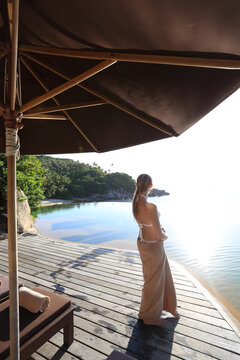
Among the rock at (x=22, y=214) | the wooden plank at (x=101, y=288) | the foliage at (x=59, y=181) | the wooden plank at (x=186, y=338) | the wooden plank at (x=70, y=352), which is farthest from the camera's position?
the foliage at (x=59, y=181)

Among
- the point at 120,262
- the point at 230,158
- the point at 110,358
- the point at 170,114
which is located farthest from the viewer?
the point at 230,158

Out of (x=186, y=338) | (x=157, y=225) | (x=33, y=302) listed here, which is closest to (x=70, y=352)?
(x=33, y=302)

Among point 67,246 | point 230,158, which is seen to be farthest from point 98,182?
point 230,158

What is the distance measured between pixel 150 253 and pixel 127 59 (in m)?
2.21

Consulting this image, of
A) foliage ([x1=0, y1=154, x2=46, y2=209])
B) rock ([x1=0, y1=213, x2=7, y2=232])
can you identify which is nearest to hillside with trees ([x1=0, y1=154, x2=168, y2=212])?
foliage ([x1=0, y1=154, x2=46, y2=209])

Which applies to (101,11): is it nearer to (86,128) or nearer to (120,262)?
(86,128)

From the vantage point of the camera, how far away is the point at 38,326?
6.18 ft

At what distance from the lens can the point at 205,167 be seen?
103m

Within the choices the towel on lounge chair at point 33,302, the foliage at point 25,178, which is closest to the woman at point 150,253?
the towel on lounge chair at point 33,302

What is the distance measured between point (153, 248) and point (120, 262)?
2502mm

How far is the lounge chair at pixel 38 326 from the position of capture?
1724 millimetres

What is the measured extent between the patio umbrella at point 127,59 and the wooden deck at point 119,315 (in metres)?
1.39

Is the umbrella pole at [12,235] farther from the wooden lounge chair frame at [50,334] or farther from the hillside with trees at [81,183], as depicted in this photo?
the hillside with trees at [81,183]

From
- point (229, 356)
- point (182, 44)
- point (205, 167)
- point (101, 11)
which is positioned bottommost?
point (229, 356)
